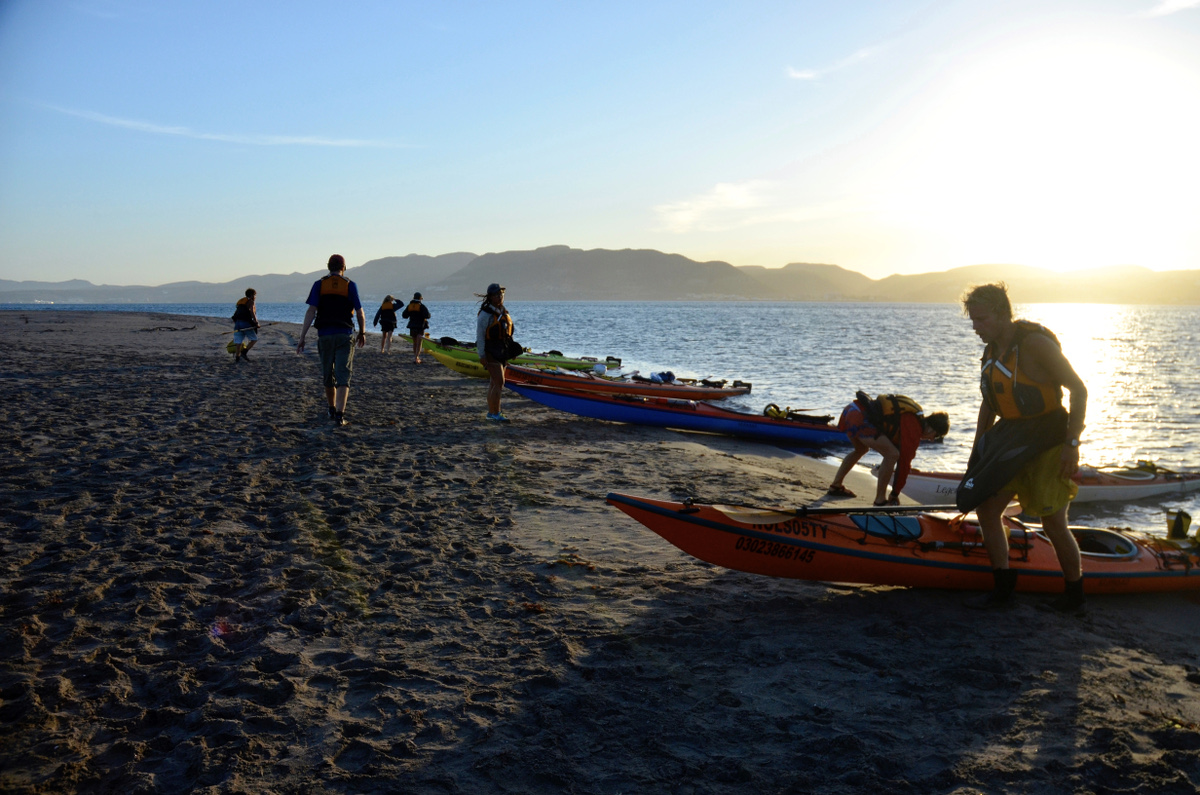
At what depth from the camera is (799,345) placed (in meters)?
43.3

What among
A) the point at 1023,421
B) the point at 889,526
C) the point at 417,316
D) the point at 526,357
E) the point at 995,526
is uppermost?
the point at 417,316

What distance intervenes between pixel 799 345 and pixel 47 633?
141 ft

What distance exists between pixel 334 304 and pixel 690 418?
6.12 meters

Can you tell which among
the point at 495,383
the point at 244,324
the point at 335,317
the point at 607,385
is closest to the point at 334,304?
the point at 335,317

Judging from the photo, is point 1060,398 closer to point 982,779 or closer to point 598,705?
point 982,779

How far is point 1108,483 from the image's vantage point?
913 cm

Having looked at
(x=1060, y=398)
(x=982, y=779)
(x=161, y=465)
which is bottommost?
(x=982, y=779)

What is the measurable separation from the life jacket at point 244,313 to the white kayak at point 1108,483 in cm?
1503

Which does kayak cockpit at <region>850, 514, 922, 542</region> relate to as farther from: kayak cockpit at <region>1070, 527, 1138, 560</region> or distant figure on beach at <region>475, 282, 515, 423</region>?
distant figure on beach at <region>475, 282, 515, 423</region>

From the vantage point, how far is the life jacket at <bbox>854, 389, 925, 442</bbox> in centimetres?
669

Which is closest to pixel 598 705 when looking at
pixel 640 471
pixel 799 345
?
pixel 640 471

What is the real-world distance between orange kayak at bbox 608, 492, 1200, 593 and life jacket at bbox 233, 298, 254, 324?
14.9 m

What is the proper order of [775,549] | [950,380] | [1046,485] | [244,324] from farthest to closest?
[950,380], [244,324], [775,549], [1046,485]

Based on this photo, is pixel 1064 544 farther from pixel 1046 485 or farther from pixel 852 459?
pixel 852 459
